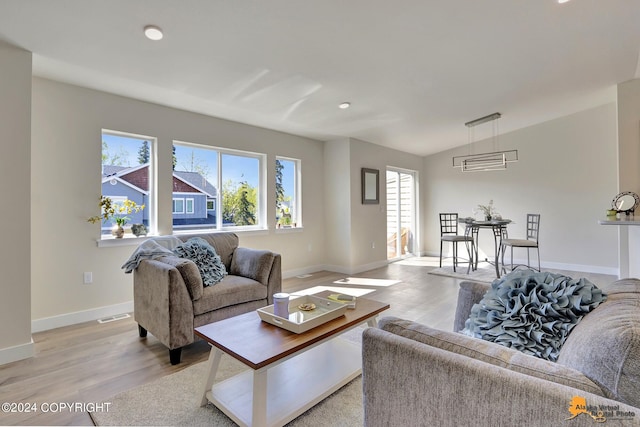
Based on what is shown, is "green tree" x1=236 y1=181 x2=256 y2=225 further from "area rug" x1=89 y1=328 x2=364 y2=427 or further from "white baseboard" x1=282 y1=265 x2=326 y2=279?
"area rug" x1=89 y1=328 x2=364 y2=427

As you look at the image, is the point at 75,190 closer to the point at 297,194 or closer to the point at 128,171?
the point at 128,171

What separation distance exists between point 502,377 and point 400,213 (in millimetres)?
6070

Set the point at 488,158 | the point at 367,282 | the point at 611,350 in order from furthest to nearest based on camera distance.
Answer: the point at 488,158 < the point at 367,282 < the point at 611,350

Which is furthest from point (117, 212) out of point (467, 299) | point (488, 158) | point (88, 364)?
point (488, 158)

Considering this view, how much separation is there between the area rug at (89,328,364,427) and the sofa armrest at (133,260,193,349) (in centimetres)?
31

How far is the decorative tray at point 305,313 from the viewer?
165cm

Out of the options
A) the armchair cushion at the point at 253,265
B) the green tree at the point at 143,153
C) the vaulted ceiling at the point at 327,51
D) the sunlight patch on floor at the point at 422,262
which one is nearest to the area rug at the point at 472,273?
the sunlight patch on floor at the point at 422,262

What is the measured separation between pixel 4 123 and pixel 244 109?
2097 millimetres

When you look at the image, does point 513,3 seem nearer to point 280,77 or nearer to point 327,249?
point 280,77

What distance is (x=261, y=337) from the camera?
1.57 meters

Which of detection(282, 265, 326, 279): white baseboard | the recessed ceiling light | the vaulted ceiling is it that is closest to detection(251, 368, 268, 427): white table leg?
the vaulted ceiling

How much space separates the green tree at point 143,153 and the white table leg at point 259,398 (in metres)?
3.04

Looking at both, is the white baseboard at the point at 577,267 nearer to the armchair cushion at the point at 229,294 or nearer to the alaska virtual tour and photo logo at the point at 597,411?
the armchair cushion at the point at 229,294

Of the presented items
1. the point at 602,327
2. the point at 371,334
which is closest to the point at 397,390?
the point at 371,334
